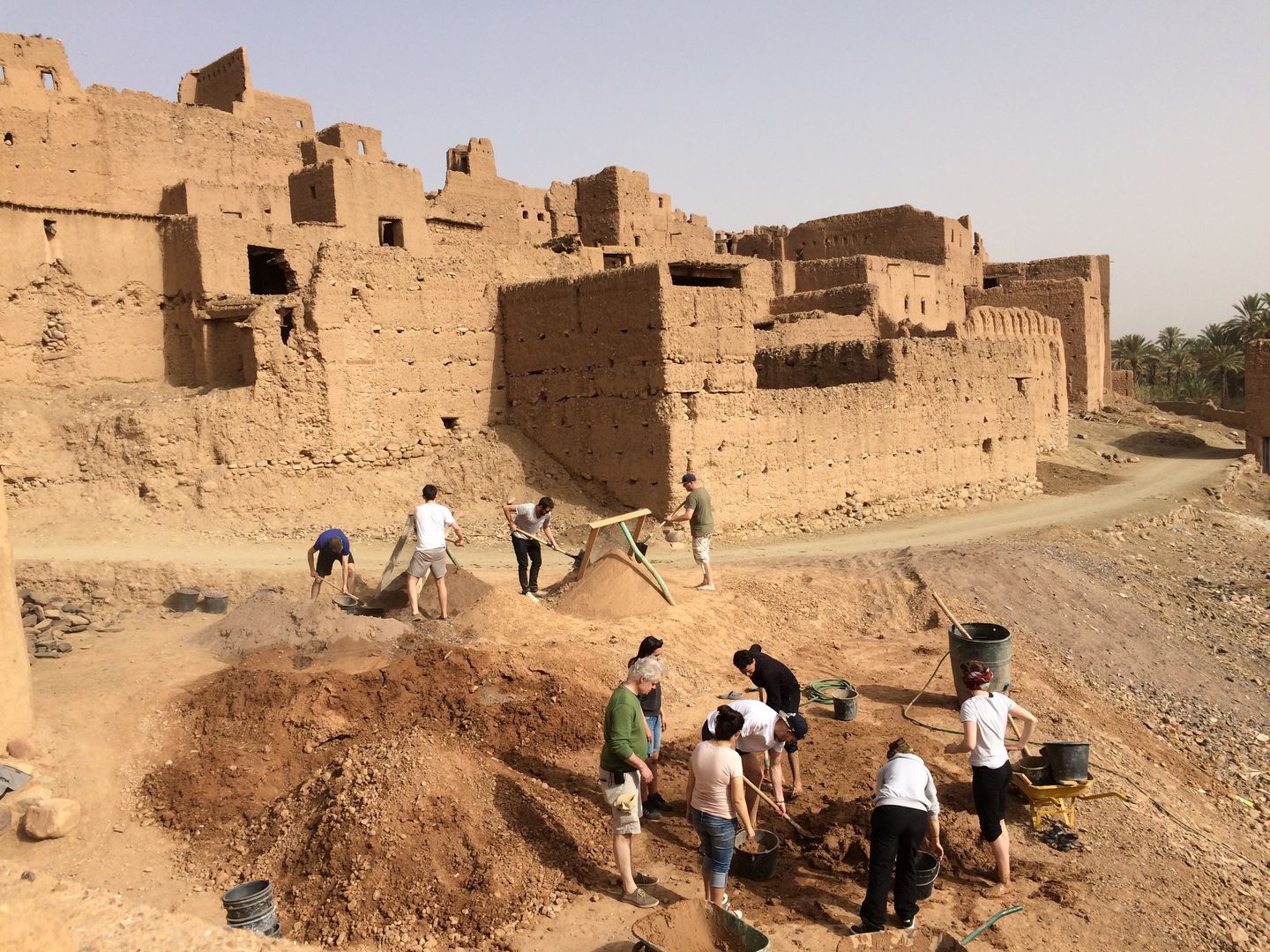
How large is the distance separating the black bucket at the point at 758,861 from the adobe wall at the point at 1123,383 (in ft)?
131

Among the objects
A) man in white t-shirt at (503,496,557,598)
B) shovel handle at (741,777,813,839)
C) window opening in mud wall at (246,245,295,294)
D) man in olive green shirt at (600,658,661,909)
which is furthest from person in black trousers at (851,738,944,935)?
window opening in mud wall at (246,245,295,294)

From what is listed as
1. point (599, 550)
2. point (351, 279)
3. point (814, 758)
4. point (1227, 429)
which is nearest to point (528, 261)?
point (351, 279)

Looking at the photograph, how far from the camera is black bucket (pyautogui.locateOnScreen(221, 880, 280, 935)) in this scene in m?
6.20

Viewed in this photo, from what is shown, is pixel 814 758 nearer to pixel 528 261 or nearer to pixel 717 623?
pixel 717 623

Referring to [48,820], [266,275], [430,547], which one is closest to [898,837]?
[48,820]

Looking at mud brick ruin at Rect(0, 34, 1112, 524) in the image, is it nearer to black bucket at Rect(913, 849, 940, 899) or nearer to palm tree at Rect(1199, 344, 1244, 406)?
black bucket at Rect(913, 849, 940, 899)

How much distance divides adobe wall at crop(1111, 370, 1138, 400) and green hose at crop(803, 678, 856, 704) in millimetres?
36112

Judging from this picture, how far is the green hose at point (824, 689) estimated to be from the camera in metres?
10.6

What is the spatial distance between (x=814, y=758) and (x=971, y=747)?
7.58 ft

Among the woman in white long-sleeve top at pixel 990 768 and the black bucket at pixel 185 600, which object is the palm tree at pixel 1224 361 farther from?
the black bucket at pixel 185 600

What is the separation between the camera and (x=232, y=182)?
24.9 m

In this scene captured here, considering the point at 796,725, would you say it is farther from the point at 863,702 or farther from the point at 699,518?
the point at 699,518

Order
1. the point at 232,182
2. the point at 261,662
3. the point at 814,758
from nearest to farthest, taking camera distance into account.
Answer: the point at 814,758, the point at 261,662, the point at 232,182

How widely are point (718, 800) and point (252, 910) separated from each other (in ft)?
10.1
